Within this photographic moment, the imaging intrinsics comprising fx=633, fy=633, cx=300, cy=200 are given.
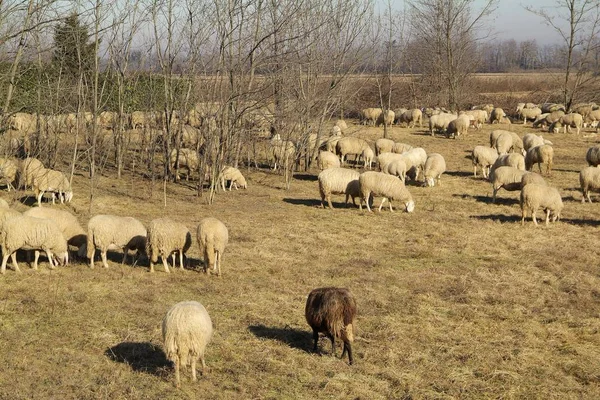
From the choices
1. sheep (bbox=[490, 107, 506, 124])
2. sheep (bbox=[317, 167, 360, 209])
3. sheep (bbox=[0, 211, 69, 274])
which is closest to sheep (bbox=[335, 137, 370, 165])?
sheep (bbox=[317, 167, 360, 209])

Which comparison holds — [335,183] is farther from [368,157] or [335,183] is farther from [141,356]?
[141,356]

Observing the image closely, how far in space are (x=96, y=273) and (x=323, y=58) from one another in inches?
636

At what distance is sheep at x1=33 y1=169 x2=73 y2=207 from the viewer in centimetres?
1789

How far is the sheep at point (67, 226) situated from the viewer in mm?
13453

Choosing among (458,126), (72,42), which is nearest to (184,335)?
(72,42)

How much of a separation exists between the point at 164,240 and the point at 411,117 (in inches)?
1259

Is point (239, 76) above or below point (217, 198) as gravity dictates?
above

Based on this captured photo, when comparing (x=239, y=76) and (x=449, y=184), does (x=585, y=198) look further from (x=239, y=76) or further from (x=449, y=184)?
(x=239, y=76)

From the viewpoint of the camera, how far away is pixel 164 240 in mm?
12461

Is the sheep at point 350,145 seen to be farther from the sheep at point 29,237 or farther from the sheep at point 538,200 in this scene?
the sheep at point 29,237

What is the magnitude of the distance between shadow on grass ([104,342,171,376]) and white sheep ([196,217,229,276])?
364cm

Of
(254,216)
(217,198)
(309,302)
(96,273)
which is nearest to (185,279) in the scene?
(96,273)

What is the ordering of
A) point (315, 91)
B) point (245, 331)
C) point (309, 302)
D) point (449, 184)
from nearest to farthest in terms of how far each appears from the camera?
point (309, 302)
point (245, 331)
point (449, 184)
point (315, 91)

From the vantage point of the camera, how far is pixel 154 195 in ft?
69.4
